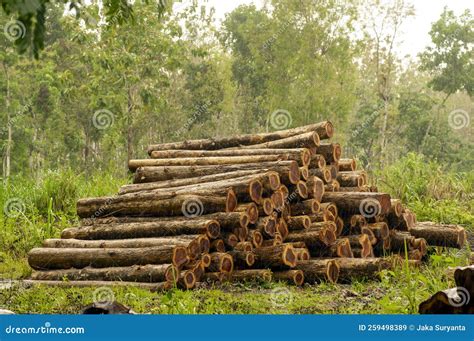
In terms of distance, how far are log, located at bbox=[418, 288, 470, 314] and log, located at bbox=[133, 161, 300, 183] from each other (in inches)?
213

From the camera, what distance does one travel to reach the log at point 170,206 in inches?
416

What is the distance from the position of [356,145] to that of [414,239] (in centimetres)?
2962

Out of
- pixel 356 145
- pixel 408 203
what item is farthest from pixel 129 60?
pixel 356 145

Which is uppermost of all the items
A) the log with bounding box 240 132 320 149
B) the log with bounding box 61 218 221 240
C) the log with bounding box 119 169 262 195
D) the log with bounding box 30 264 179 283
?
the log with bounding box 240 132 320 149

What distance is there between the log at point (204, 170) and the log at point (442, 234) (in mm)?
2940

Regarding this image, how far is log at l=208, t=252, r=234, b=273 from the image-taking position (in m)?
10.3

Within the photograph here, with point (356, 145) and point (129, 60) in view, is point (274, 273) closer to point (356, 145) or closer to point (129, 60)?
point (129, 60)

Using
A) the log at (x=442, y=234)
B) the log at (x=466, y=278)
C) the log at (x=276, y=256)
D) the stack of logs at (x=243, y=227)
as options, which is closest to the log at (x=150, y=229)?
the stack of logs at (x=243, y=227)

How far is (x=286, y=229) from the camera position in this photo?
37.2 ft

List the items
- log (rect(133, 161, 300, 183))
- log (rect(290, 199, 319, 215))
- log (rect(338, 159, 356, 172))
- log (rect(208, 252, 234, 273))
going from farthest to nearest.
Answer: log (rect(338, 159, 356, 172)), log (rect(290, 199, 319, 215)), log (rect(133, 161, 300, 183)), log (rect(208, 252, 234, 273))

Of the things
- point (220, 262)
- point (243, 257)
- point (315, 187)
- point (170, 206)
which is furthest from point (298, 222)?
point (170, 206)

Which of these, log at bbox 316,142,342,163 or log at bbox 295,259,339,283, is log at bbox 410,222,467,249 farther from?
log at bbox 295,259,339,283

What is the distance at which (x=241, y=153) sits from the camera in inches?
500

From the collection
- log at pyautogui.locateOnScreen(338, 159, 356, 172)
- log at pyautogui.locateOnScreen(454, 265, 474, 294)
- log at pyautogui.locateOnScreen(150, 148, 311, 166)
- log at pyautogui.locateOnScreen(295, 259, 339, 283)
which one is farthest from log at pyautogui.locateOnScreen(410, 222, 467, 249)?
log at pyautogui.locateOnScreen(454, 265, 474, 294)
